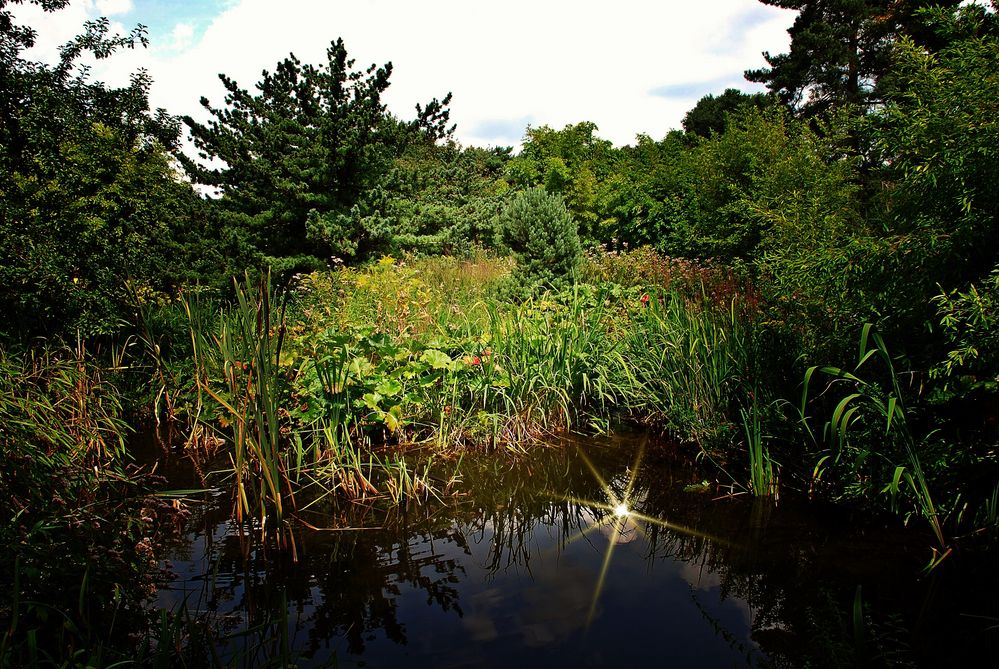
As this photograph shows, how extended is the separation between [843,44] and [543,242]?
14.0 m

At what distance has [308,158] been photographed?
811cm

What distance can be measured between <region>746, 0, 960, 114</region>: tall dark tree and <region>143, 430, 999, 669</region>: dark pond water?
1627cm

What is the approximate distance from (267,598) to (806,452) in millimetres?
2811

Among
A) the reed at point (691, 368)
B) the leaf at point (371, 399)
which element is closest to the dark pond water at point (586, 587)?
the reed at point (691, 368)

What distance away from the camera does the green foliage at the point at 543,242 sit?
6.98 m

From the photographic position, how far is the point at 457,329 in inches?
182

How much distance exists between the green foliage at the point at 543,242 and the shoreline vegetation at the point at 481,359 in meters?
0.04

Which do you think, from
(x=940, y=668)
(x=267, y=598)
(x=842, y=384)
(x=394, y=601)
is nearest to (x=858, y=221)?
(x=842, y=384)

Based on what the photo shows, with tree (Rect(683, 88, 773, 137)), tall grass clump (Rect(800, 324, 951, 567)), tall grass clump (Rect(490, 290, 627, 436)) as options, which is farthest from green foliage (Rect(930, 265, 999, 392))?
tree (Rect(683, 88, 773, 137))

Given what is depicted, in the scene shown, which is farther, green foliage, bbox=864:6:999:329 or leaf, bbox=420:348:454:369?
leaf, bbox=420:348:454:369

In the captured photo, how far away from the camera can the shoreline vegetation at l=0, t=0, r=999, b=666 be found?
2.21 metres

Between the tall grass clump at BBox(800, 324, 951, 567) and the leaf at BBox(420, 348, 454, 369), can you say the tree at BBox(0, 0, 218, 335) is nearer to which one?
the leaf at BBox(420, 348, 454, 369)

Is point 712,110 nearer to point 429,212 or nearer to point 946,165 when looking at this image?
point 429,212

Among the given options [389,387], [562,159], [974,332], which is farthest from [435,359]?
[562,159]
